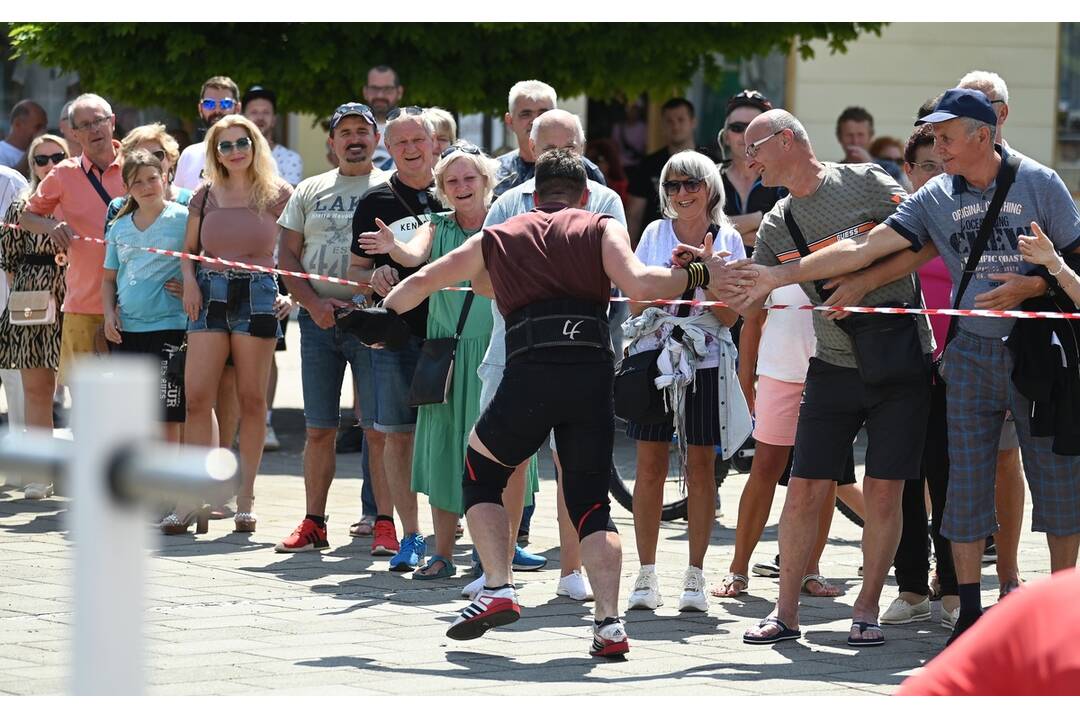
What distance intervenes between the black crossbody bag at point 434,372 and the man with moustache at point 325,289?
0.72m

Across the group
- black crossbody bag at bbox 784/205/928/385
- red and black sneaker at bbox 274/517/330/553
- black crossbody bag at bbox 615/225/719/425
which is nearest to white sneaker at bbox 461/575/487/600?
black crossbody bag at bbox 615/225/719/425

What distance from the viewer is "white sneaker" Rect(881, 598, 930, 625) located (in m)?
7.00

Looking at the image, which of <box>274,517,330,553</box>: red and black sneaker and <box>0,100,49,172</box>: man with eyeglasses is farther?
<box>0,100,49,172</box>: man with eyeglasses

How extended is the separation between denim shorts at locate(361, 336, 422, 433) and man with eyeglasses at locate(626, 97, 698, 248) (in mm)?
5256

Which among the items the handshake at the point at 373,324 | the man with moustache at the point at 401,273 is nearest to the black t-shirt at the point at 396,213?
the man with moustache at the point at 401,273

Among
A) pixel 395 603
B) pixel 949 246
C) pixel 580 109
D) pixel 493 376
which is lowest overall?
pixel 395 603

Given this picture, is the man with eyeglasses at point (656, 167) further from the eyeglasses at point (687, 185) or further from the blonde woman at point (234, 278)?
the eyeglasses at point (687, 185)

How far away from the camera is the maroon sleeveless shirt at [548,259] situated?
612 centimetres

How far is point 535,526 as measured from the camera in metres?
9.11

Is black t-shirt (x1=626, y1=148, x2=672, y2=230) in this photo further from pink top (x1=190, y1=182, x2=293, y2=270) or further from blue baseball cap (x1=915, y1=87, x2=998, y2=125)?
blue baseball cap (x1=915, y1=87, x2=998, y2=125)
